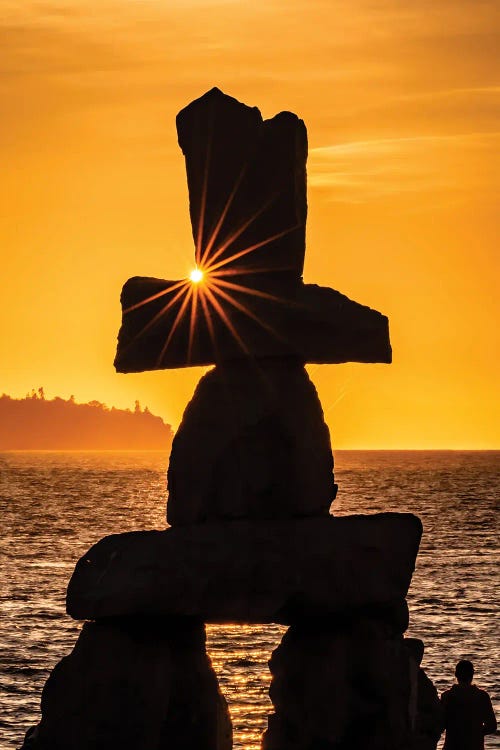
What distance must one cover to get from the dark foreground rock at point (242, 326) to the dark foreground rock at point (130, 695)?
254 centimetres

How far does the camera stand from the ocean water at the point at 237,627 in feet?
117

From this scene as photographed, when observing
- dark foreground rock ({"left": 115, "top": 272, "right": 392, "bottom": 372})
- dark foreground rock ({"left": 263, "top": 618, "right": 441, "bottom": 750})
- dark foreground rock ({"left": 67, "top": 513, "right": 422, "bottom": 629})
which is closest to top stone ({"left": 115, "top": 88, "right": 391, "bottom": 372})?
dark foreground rock ({"left": 115, "top": 272, "right": 392, "bottom": 372})

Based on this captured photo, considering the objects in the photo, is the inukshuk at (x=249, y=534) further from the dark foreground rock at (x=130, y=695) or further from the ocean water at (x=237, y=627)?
the ocean water at (x=237, y=627)

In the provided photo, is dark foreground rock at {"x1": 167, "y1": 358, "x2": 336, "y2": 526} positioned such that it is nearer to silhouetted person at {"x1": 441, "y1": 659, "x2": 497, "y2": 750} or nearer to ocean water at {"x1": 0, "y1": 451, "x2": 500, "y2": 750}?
silhouetted person at {"x1": 441, "y1": 659, "x2": 497, "y2": 750}

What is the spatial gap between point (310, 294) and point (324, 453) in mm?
1499

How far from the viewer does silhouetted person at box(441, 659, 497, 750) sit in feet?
53.7

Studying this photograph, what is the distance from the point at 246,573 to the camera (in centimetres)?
1518

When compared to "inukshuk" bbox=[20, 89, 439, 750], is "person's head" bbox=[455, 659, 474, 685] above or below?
below

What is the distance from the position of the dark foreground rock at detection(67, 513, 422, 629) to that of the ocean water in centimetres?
1487

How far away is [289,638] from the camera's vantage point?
15953 mm

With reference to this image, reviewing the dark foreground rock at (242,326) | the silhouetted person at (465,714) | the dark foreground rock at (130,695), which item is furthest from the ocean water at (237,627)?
the dark foreground rock at (242,326)

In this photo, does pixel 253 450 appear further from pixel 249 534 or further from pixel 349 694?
pixel 349 694

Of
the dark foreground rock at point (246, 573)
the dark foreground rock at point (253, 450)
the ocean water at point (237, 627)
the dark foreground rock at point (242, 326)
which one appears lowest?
the ocean water at point (237, 627)

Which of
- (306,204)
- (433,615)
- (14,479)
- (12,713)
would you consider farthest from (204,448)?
(14,479)
